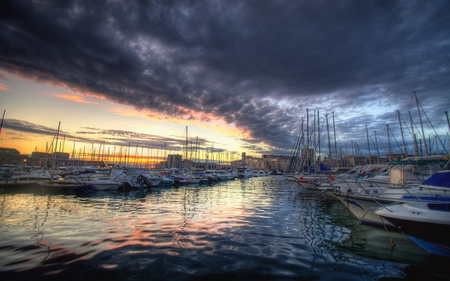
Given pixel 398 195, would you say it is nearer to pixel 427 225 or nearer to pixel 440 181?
pixel 440 181

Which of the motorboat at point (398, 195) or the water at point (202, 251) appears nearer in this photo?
the water at point (202, 251)

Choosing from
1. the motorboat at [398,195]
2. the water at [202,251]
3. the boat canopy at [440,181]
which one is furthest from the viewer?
the motorboat at [398,195]

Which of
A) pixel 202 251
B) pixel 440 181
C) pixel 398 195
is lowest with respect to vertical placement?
pixel 202 251

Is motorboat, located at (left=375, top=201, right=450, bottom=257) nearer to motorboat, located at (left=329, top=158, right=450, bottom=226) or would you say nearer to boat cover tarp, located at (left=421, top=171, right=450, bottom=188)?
motorboat, located at (left=329, top=158, right=450, bottom=226)

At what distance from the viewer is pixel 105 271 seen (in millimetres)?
5992

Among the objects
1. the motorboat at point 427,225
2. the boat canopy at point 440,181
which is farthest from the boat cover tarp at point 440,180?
the motorboat at point 427,225

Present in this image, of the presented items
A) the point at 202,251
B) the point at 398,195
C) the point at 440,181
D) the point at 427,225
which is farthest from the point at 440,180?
Answer: the point at 202,251

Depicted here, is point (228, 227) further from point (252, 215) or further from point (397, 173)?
point (397, 173)

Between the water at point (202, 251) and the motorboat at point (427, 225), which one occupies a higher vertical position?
the motorboat at point (427, 225)

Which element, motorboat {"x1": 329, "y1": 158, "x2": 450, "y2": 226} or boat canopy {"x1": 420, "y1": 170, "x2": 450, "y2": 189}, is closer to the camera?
boat canopy {"x1": 420, "y1": 170, "x2": 450, "y2": 189}

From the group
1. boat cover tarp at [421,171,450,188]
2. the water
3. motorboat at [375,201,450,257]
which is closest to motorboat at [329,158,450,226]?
boat cover tarp at [421,171,450,188]

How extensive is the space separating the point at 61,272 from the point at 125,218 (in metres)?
7.60

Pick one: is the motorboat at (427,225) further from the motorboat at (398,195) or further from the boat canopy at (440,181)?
the boat canopy at (440,181)

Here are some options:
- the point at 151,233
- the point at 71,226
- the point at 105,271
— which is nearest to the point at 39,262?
the point at 105,271
